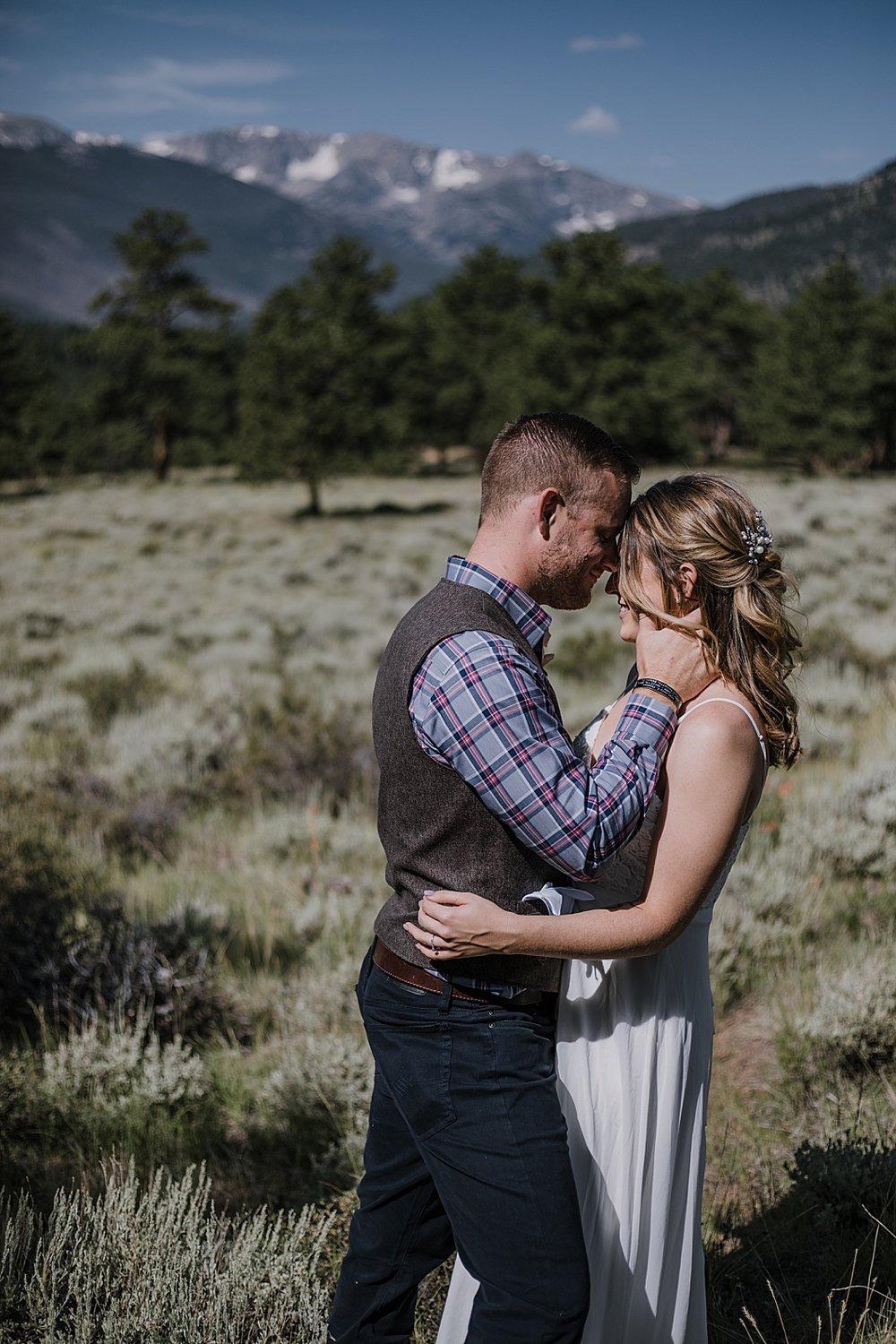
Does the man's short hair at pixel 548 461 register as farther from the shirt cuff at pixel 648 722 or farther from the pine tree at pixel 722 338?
the pine tree at pixel 722 338

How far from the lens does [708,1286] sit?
2.73 m

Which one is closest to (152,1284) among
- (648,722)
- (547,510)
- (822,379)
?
(648,722)

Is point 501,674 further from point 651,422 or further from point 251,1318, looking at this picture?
point 651,422

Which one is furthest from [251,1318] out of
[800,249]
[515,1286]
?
[800,249]

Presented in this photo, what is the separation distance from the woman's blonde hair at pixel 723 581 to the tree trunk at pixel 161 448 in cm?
4254

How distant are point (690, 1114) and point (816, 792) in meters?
4.64

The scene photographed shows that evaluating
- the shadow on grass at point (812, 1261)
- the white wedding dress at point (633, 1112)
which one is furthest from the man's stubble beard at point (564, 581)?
the shadow on grass at point (812, 1261)

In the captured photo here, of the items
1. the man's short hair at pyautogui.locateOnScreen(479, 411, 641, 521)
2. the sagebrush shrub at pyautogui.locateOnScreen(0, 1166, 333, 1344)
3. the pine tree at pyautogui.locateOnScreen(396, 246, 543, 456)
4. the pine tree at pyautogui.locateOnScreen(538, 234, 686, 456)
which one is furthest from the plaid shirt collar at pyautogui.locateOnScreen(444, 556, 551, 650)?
the pine tree at pyautogui.locateOnScreen(396, 246, 543, 456)

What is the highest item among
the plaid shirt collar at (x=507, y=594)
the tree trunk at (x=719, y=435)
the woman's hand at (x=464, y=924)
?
the tree trunk at (x=719, y=435)

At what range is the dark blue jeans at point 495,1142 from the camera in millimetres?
1836

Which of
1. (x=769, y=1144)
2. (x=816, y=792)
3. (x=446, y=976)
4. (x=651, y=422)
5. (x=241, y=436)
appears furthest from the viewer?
(x=651, y=422)

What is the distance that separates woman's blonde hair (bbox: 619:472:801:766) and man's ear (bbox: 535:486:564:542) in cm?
21

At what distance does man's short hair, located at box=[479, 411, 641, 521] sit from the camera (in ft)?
6.59

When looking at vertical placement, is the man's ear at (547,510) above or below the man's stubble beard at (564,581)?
above
